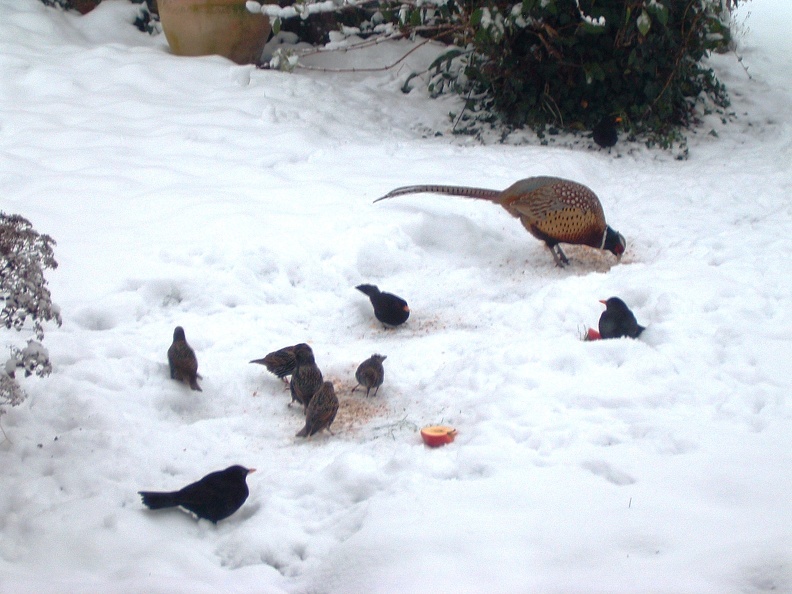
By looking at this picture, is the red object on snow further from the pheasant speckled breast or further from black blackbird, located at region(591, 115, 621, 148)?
black blackbird, located at region(591, 115, 621, 148)

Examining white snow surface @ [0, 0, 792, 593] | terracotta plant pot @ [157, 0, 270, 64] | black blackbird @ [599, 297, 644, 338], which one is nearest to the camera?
white snow surface @ [0, 0, 792, 593]

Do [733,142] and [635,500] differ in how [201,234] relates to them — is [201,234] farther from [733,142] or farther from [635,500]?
[733,142]

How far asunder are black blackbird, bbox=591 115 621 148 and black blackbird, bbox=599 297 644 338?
4.85m

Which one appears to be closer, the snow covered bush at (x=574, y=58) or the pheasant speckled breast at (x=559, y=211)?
the pheasant speckled breast at (x=559, y=211)

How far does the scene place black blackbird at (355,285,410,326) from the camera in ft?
15.4

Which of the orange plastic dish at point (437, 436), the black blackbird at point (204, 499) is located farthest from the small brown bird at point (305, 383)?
the black blackbird at point (204, 499)

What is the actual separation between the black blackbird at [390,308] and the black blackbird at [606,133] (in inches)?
185

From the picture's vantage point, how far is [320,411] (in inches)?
137

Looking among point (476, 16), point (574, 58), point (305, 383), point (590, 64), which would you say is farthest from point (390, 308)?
point (574, 58)

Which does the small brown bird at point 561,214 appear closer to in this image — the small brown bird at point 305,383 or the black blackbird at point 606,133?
the small brown bird at point 305,383

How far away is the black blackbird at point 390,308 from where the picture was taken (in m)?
4.69

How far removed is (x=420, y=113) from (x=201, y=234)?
4546 mm

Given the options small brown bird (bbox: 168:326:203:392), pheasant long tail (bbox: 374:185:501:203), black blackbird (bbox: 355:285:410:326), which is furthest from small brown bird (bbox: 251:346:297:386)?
pheasant long tail (bbox: 374:185:501:203)

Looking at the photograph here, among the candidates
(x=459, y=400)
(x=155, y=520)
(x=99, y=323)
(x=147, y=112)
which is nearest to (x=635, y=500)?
(x=459, y=400)
